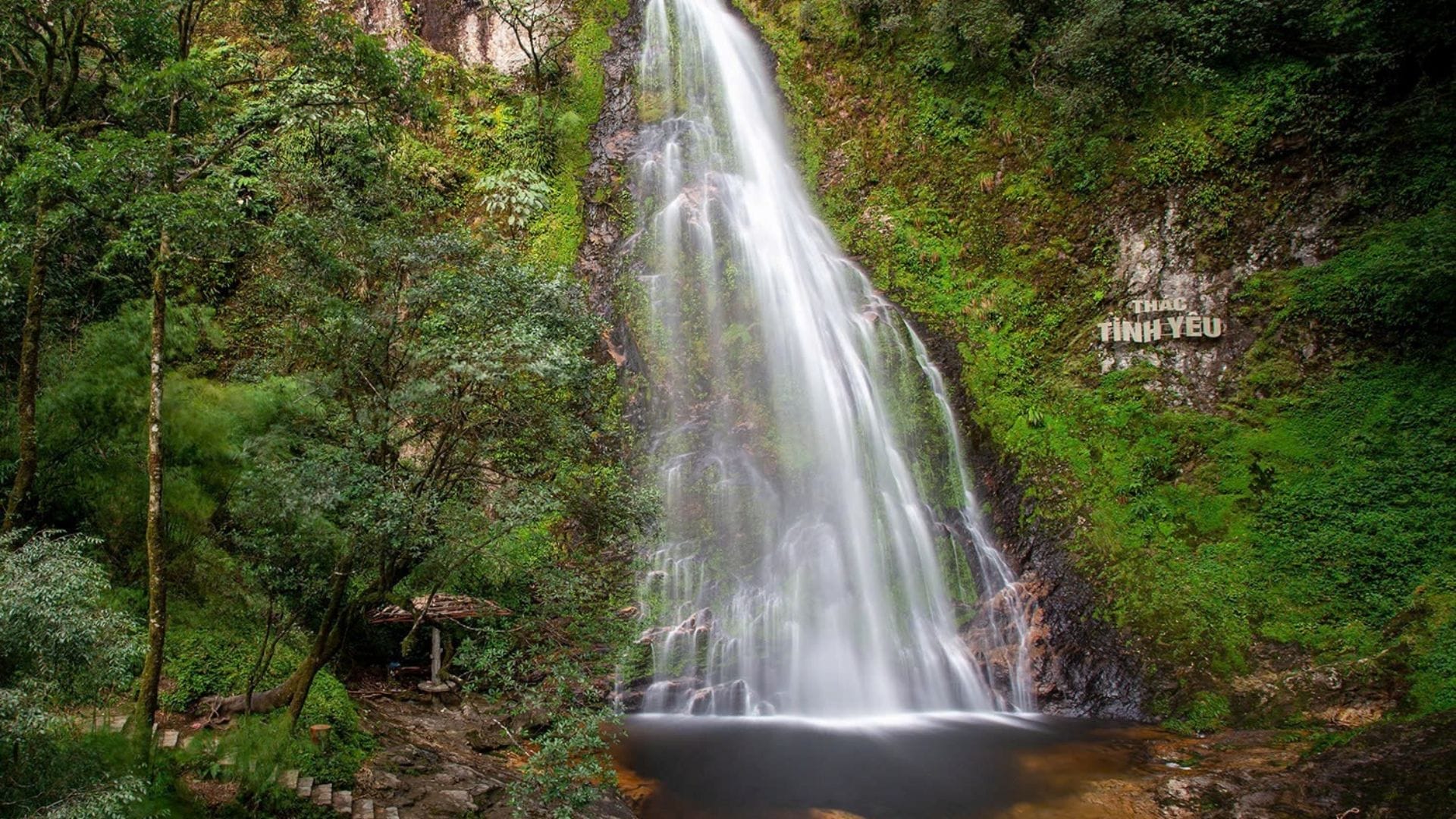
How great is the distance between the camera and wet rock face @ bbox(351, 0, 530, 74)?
21.2 meters

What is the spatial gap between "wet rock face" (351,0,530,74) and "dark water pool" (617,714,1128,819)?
19201mm

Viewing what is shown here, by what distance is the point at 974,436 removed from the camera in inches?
586

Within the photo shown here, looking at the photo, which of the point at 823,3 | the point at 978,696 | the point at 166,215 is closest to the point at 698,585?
the point at 978,696

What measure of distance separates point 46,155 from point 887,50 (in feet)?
63.2

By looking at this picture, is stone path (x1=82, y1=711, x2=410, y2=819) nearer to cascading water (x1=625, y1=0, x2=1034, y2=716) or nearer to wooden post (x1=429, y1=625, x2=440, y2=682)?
wooden post (x1=429, y1=625, x2=440, y2=682)

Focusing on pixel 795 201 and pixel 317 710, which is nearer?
pixel 317 710

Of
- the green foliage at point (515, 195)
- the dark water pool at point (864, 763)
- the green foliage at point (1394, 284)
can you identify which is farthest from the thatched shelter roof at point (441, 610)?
the green foliage at point (1394, 284)

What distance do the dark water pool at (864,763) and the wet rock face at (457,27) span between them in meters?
19.2

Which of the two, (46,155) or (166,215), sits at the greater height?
(46,155)

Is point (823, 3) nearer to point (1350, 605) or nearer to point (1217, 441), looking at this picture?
point (1217, 441)

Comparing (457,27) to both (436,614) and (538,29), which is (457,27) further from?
(436,614)

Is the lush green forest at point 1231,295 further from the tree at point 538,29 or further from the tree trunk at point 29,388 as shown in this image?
the tree trunk at point 29,388

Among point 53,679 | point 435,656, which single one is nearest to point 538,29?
point 435,656

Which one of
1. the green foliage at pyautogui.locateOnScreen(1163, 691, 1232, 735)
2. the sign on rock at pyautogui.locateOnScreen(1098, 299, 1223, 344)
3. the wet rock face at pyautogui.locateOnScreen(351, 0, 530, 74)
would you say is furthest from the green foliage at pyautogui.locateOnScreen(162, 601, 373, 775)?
the wet rock face at pyautogui.locateOnScreen(351, 0, 530, 74)
